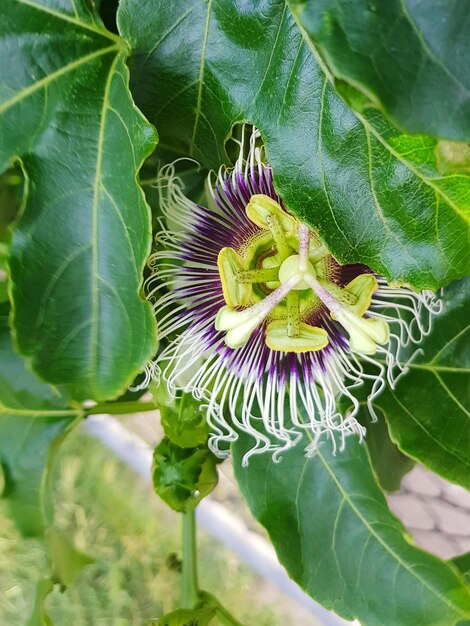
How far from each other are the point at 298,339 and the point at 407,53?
0.36 metres

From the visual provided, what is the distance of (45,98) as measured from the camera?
21.9 inches

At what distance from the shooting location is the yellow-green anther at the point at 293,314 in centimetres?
71

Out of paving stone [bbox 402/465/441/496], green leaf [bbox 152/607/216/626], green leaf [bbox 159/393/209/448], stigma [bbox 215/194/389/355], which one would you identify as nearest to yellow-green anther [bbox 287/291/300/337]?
stigma [bbox 215/194/389/355]

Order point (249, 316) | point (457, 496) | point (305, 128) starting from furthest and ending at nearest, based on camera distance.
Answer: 1. point (457, 496)
2. point (249, 316)
3. point (305, 128)

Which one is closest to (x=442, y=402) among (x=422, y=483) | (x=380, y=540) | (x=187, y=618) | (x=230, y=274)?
(x=380, y=540)

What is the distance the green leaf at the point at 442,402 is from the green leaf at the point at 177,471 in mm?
208

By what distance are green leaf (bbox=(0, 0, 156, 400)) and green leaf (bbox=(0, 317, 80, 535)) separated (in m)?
0.22

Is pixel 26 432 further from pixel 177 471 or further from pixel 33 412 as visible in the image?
pixel 177 471

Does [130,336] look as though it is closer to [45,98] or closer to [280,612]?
[45,98]

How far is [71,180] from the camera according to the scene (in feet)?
1.82

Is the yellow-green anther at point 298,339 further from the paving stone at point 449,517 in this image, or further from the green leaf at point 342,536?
the paving stone at point 449,517

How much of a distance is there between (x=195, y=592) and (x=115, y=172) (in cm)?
63

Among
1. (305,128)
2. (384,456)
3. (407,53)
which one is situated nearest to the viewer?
(407,53)

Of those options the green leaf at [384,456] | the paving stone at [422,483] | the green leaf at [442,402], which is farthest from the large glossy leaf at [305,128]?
the paving stone at [422,483]
